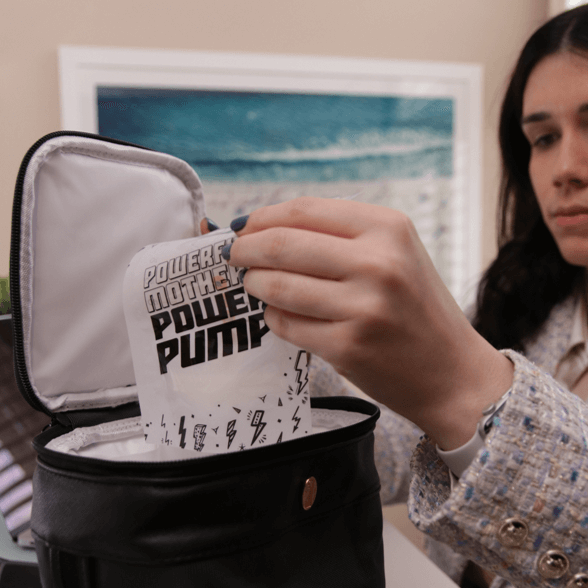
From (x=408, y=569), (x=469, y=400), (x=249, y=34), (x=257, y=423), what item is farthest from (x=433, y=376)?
(x=249, y=34)

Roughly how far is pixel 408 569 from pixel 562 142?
1.96 feet

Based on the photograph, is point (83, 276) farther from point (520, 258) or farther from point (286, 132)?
point (286, 132)

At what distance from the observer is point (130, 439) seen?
44 centimetres

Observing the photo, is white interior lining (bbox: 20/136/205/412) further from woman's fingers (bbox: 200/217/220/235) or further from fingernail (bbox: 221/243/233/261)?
fingernail (bbox: 221/243/233/261)

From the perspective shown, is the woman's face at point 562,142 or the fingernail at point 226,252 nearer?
the fingernail at point 226,252

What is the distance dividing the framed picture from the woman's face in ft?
1.73

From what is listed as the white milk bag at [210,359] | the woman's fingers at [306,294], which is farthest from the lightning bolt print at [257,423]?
the woman's fingers at [306,294]

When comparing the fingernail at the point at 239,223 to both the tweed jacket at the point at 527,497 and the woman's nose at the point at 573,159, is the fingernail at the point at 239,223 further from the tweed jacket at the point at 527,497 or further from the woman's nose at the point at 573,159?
the woman's nose at the point at 573,159

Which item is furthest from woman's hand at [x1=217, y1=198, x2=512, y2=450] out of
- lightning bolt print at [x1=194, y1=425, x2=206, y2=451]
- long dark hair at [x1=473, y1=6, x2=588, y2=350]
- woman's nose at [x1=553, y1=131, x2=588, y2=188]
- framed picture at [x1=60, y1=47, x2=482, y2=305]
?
framed picture at [x1=60, y1=47, x2=482, y2=305]

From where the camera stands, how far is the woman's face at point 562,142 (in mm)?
656

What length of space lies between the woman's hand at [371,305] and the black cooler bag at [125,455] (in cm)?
6

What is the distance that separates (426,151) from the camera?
1.37 metres

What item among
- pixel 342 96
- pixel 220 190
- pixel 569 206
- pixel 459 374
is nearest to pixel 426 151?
pixel 342 96

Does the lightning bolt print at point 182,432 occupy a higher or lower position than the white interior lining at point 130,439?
higher
